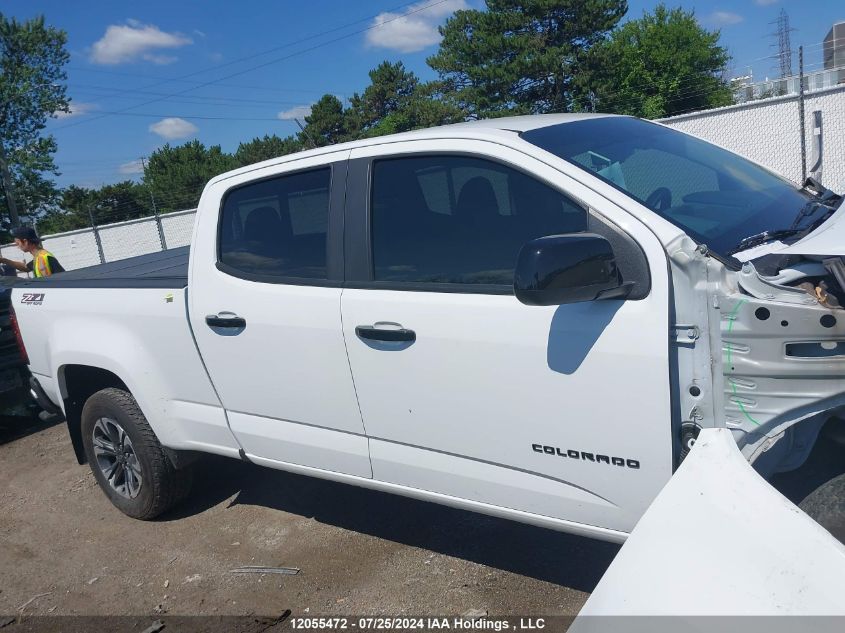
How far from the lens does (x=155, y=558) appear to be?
4.00 metres

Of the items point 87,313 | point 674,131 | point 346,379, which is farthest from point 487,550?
point 87,313

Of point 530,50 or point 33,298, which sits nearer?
point 33,298

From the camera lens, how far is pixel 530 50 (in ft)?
111

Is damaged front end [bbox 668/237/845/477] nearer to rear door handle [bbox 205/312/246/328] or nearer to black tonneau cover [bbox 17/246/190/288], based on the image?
rear door handle [bbox 205/312/246/328]

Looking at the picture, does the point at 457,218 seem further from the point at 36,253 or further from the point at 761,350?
the point at 36,253

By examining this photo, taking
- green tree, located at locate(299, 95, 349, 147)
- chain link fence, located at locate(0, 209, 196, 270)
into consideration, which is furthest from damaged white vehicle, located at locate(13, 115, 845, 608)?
green tree, located at locate(299, 95, 349, 147)

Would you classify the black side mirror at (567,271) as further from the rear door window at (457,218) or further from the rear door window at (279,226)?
the rear door window at (279,226)

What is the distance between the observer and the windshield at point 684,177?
2627mm

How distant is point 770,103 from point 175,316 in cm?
1578

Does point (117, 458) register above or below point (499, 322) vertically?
below

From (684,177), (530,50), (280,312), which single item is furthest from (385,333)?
(530,50)

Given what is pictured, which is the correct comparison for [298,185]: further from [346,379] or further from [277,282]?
[346,379]

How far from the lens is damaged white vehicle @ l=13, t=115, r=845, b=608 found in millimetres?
2178

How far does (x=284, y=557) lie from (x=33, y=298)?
229 cm
